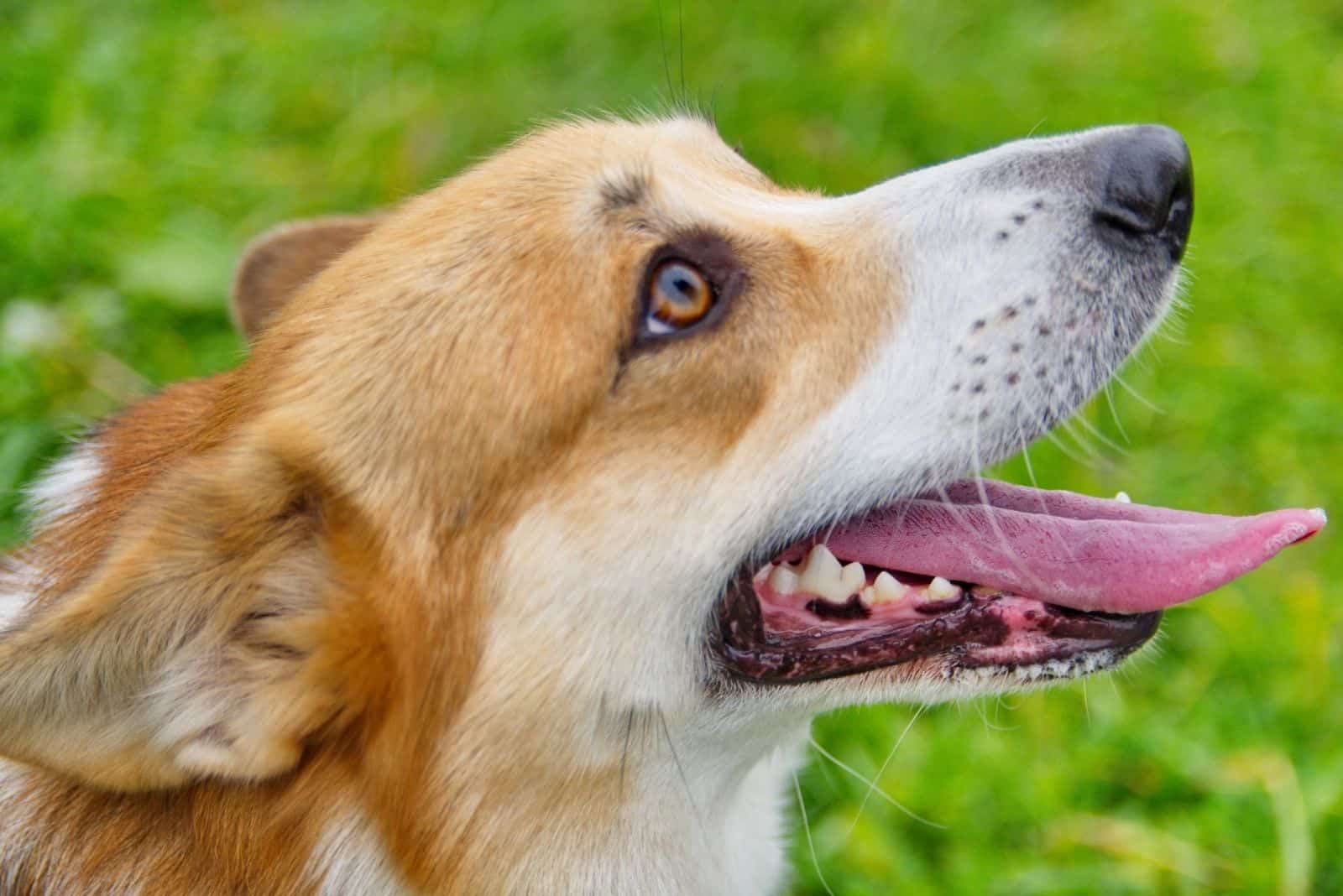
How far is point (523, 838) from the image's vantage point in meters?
2.78

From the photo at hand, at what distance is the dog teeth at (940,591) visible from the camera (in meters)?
2.84

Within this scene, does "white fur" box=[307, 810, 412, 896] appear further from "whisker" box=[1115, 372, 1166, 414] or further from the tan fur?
"whisker" box=[1115, 372, 1166, 414]

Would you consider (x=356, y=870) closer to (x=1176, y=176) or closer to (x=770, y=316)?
(x=770, y=316)

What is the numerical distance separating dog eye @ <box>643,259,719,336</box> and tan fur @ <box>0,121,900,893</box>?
0.17 ft

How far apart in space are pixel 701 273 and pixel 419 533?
0.77 meters

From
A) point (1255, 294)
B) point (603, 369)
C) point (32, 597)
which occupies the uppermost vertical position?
point (603, 369)

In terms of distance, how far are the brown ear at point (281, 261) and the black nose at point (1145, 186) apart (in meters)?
1.87

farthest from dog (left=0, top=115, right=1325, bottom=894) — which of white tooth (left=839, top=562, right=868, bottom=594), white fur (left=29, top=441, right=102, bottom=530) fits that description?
white fur (left=29, top=441, right=102, bottom=530)

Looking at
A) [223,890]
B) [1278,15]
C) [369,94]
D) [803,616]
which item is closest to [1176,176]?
[803,616]

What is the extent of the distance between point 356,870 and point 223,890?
25cm

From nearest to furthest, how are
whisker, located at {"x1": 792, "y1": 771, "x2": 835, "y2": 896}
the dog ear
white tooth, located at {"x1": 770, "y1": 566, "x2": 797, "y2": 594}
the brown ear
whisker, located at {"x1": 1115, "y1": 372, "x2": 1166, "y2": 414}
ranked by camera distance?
the dog ear → white tooth, located at {"x1": 770, "y1": 566, "x2": 797, "y2": 594} → whisker, located at {"x1": 1115, "y1": 372, "x2": 1166, "y2": 414} → whisker, located at {"x1": 792, "y1": 771, "x2": 835, "y2": 896} → the brown ear

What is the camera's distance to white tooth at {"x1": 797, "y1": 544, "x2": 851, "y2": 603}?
2.87m

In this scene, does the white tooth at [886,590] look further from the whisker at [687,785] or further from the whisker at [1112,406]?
the whisker at [1112,406]

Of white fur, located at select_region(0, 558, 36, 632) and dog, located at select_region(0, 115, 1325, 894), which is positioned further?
white fur, located at select_region(0, 558, 36, 632)
